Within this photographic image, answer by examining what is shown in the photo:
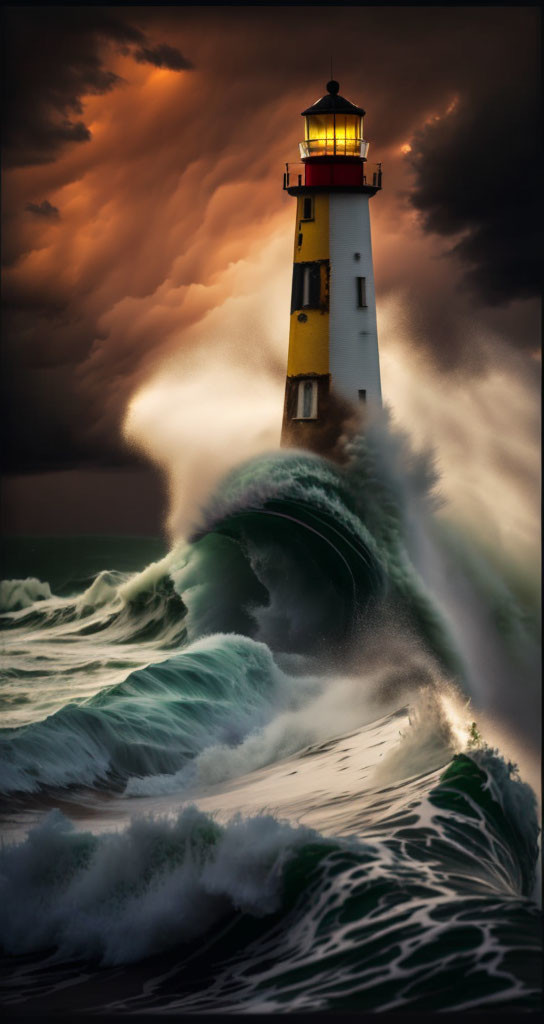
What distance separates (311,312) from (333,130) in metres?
1.36

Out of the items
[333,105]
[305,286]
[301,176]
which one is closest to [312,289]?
[305,286]

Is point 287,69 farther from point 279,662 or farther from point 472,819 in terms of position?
point 472,819

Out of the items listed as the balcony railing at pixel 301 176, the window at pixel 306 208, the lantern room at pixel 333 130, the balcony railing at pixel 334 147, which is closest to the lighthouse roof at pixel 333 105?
the lantern room at pixel 333 130

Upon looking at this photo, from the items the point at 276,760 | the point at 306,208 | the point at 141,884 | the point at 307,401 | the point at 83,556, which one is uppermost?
the point at 306,208

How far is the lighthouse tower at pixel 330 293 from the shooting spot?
11.1 meters

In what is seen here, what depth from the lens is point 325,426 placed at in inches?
435

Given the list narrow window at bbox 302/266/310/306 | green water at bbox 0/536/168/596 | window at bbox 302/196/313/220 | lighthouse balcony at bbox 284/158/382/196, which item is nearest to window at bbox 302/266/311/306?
narrow window at bbox 302/266/310/306

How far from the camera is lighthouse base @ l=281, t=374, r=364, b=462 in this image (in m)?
11.0

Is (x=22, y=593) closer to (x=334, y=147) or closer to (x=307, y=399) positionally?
(x=307, y=399)

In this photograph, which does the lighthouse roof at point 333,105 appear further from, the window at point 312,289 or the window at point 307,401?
the window at point 307,401

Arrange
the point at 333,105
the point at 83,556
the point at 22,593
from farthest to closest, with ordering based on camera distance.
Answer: the point at 83,556 < the point at 22,593 < the point at 333,105

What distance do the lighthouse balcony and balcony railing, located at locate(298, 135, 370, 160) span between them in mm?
69

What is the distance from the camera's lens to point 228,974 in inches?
312

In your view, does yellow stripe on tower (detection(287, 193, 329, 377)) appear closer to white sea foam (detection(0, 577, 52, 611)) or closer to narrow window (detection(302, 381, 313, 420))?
narrow window (detection(302, 381, 313, 420))
